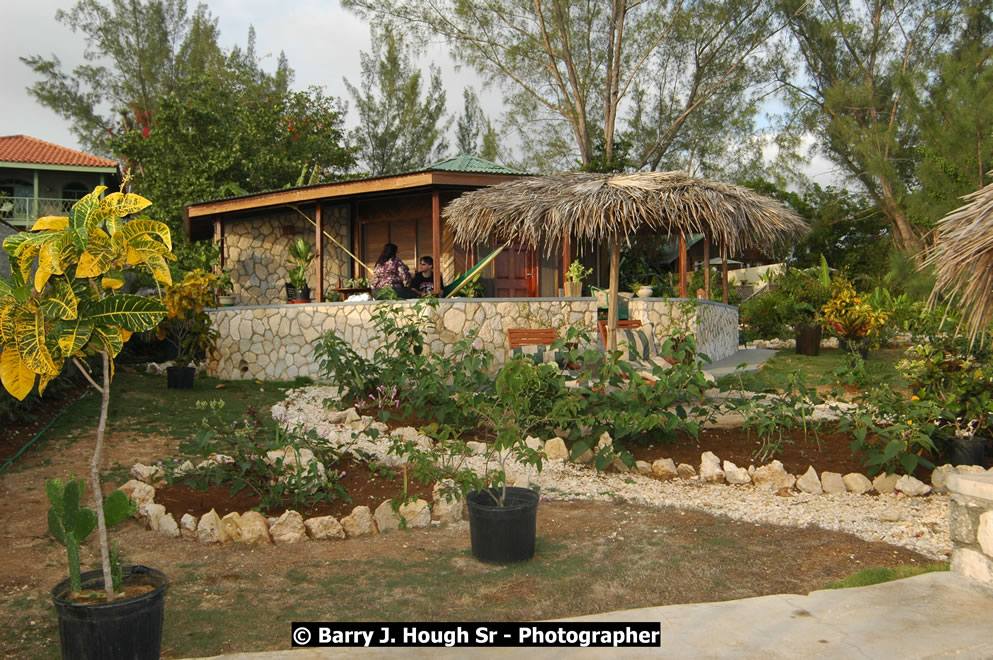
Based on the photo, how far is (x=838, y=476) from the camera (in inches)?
232

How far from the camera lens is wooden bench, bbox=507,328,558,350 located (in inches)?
424

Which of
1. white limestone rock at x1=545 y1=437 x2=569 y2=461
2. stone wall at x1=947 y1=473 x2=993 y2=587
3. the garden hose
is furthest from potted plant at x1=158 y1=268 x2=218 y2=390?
stone wall at x1=947 y1=473 x2=993 y2=587

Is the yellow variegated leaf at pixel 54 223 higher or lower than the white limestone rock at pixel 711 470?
higher

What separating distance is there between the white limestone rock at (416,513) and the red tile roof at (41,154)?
26747 mm

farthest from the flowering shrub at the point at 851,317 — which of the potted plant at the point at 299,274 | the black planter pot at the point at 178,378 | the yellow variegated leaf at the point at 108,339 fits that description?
the yellow variegated leaf at the point at 108,339

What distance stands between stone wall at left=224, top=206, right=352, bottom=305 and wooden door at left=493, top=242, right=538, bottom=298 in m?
3.32

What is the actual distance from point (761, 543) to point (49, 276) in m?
4.11

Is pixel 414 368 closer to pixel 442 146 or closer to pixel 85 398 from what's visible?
pixel 85 398

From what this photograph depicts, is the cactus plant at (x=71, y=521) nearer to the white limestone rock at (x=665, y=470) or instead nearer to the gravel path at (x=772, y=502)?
the gravel path at (x=772, y=502)

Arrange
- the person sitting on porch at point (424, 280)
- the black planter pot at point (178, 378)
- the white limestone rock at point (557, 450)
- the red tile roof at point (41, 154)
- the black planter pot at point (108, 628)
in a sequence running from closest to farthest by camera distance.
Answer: the black planter pot at point (108, 628) < the white limestone rock at point (557, 450) < the black planter pot at point (178, 378) < the person sitting on porch at point (424, 280) < the red tile roof at point (41, 154)

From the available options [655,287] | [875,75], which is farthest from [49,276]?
[875,75]

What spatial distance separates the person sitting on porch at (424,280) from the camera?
12.6 meters

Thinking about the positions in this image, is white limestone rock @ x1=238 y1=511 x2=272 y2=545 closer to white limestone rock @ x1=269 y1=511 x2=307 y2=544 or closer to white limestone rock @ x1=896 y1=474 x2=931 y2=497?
white limestone rock @ x1=269 y1=511 x2=307 y2=544

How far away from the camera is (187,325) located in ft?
36.2
